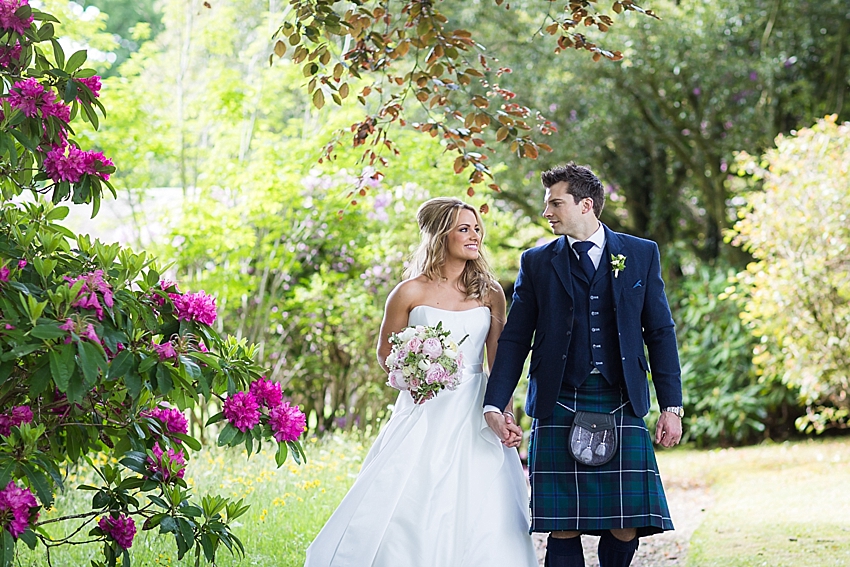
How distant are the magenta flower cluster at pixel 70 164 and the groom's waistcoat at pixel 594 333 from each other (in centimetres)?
176

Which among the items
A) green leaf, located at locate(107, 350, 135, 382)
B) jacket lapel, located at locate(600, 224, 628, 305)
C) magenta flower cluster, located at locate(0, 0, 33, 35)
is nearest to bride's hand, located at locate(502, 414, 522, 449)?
jacket lapel, located at locate(600, 224, 628, 305)

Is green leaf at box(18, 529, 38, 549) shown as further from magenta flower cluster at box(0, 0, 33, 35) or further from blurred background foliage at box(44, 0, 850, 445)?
blurred background foliage at box(44, 0, 850, 445)

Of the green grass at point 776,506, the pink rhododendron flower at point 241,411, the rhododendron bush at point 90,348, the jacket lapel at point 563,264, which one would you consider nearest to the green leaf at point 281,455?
the rhododendron bush at point 90,348

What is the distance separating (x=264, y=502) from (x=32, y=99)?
313cm

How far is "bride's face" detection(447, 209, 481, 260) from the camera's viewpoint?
384 centimetres

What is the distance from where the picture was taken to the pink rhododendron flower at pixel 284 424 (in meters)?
2.95

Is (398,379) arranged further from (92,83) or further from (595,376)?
(92,83)

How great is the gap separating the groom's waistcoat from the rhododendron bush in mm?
1064

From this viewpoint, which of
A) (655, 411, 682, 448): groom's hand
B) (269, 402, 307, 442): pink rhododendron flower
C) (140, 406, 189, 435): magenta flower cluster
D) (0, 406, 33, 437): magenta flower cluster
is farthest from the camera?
(655, 411, 682, 448): groom's hand

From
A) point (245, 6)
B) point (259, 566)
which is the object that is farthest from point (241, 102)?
point (259, 566)

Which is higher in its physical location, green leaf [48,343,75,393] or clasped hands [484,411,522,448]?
green leaf [48,343,75,393]

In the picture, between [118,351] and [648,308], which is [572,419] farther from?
[118,351]

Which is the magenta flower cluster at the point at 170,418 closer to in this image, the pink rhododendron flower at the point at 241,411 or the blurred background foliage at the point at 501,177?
the pink rhododendron flower at the point at 241,411

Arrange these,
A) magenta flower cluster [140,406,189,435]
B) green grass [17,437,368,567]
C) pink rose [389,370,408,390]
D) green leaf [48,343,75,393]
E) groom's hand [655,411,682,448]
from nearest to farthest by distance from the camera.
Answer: green leaf [48,343,75,393], magenta flower cluster [140,406,189,435], groom's hand [655,411,682,448], pink rose [389,370,408,390], green grass [17,437,368,567]
